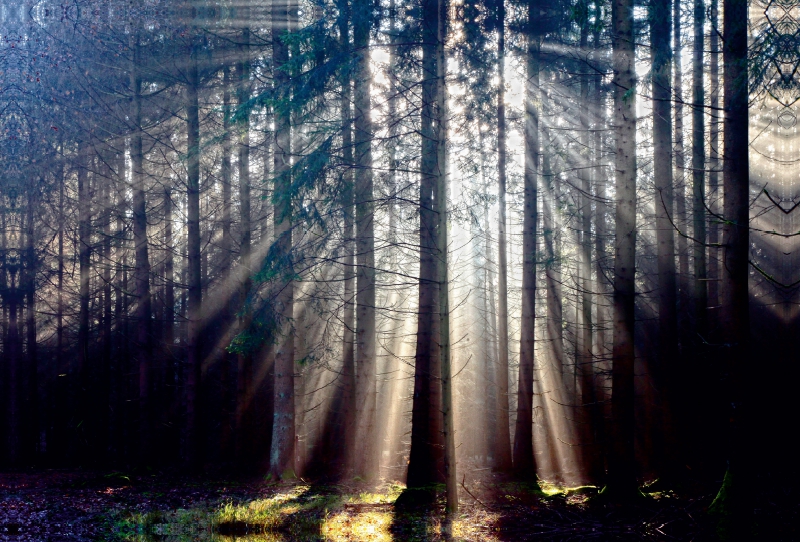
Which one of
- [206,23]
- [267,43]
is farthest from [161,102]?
[267,43]

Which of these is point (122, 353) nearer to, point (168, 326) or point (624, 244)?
point (168, 326)

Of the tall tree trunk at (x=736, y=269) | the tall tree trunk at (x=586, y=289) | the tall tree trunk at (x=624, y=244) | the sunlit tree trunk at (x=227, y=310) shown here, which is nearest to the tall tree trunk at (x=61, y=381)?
the sunlit tree trunk at (x=227, y=310)

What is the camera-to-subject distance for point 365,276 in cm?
1327

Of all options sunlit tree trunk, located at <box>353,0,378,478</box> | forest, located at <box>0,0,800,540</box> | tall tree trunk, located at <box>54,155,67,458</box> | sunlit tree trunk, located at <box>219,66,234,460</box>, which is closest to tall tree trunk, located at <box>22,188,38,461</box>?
forest, located at <box>0,0,800,540</box>

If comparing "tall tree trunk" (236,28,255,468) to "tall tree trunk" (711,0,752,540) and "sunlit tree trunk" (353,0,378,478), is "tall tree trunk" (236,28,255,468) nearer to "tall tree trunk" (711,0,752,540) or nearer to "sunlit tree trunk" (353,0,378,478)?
"sunlit tree trunk" (353,0,378,478)

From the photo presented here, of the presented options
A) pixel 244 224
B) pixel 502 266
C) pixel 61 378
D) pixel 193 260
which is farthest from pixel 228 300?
pixel 502 266

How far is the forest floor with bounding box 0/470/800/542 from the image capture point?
7984 mm

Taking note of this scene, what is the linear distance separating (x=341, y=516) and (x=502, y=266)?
778cm

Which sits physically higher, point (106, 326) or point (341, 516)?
point (106, 326)

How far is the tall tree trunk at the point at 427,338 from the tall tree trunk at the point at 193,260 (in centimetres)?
630

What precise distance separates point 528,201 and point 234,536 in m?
9.04

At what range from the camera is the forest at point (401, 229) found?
9.67 meters

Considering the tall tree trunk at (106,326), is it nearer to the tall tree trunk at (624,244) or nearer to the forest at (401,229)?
the forest at (401,229)

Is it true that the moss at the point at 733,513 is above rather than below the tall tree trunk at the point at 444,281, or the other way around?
below
